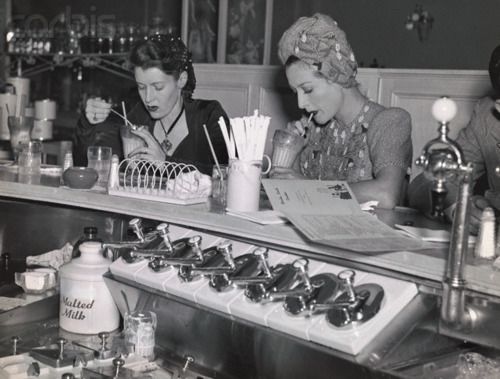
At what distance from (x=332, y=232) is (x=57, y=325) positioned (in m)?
0.86

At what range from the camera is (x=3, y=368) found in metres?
1.76

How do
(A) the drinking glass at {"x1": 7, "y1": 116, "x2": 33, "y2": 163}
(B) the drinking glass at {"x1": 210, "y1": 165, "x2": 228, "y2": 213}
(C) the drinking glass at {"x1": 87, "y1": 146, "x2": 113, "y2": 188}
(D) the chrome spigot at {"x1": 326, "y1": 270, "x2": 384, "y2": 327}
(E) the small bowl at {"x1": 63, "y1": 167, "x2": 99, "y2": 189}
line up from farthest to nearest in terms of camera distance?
1. (A) the drinking glass at {"x1": 7, "y1": 116, "x2": 33, "y2": 163}
2. (C) the drinking glass at {"x1": 87, "y1": 146, "x2": 113, "y2": 188}
3. (E) the small bowl at {"x1": 63, "y1": 167, "x2": 99, "y2": 189}
4. (B) the drinking glass at {"x1": 210, "y1": 165, "x2": 228, "y2": 213}
5. (D) the chrome spigot at {"x1": 326, "y1": 270, "x2": 384, "y2": 327}

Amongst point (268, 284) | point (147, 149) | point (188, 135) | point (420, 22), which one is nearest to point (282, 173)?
point (147, 149)

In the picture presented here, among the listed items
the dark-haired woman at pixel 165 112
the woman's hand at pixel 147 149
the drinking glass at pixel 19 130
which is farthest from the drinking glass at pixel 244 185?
the dark-haired woman at pixel 165 112

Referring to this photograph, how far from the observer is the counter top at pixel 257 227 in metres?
1.50

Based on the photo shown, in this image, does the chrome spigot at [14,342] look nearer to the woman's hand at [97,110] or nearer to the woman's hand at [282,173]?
the woman's hand at [282,173]

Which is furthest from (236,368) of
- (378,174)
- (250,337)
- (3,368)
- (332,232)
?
(378,174)

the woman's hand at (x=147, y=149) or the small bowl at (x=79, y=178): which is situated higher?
the woman's hand at (x=147, y=149)

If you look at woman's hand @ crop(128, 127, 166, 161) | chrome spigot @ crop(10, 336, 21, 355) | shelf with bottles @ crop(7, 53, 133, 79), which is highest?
shelf with bottles @ crop(7, 53, 133, 79)

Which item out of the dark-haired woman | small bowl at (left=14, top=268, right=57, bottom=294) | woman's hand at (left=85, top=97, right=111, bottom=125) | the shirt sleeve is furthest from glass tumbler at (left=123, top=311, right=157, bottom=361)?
woman's hand at (left=85, top=97, right=111, bottom=125)

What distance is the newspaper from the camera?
1.58 meters

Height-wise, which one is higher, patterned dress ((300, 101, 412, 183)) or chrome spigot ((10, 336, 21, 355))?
patterned dress ((300, 101, 412, 183))

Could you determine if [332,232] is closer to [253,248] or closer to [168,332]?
[253,248]

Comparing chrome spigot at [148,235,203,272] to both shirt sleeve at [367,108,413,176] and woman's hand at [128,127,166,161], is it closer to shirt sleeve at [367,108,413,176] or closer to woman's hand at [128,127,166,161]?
woman's hand at [128,127,166,161]
